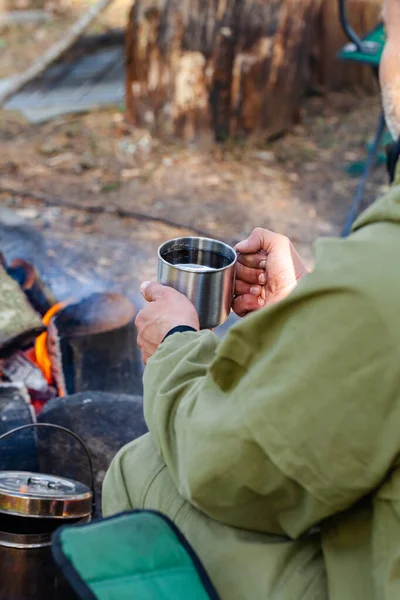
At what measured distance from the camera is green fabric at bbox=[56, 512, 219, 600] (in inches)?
58.6

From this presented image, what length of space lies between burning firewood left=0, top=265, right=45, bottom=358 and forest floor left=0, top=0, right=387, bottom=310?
0.86 metres

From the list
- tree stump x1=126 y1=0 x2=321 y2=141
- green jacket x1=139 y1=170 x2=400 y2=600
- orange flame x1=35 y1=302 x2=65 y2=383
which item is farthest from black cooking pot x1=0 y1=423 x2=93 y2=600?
tree stump x1=126 y1=0 x2=321 y2=141

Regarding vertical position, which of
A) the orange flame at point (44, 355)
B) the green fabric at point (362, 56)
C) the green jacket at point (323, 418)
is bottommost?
the orange flame at point (44, 355)

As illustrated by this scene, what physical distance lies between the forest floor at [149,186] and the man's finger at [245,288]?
187 cm

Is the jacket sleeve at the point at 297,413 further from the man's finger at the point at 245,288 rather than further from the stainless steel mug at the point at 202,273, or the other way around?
the man's finger at the point at 245,288

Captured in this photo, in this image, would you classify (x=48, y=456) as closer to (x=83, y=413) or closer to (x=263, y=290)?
(x=83, y=413)

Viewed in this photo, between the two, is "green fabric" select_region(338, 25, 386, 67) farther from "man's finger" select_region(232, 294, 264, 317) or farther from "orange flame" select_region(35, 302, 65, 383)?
"man's finger" select_region(232, 294, 264, 317)

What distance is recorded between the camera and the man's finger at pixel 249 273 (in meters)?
2.40

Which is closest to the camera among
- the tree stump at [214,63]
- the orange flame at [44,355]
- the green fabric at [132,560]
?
the green fabric at [132,560]

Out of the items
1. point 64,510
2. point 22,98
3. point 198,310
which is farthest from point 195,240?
point 22,98

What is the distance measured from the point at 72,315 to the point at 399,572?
2149 mm

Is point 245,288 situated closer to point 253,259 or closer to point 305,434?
point 253,259

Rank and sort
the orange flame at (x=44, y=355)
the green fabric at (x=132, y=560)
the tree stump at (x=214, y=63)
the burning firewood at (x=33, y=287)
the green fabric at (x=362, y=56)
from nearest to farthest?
1. the green fabric at (x=132, y=560)
2. the orange flame at (x=44, y=355)
3. the burning firewood at (x=33, y=287)
4. the green fabric at (x=362, y=56)
5. the tree stump at (x=214, y=63)

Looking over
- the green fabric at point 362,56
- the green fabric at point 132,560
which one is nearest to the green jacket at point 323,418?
the green fabric at point 132,560
